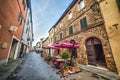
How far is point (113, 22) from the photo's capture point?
5.66m

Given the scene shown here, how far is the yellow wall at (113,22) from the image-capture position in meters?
5.35

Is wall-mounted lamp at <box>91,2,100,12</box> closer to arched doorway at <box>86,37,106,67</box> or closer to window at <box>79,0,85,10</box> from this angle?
window at <box>79,0,85,10</box>

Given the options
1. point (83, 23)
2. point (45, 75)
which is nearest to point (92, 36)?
point (83, 23)

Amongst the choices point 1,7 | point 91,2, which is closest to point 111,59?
point 91,2

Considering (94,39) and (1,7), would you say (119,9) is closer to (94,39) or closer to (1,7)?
(94,39)

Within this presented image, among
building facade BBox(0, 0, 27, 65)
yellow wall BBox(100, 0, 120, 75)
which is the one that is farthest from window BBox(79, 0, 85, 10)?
building facade BBox(0, 0, 27, 65)

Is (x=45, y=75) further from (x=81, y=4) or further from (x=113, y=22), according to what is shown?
(x=81, y=4)

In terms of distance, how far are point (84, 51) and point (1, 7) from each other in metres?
9.10

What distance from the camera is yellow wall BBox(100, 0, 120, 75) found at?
5350 mm

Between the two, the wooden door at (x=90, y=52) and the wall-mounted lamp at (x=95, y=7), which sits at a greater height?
the wall-mounted lamp at (x=95, y=7)

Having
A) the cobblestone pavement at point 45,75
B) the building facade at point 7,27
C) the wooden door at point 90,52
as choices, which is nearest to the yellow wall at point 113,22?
the wooden door at point 90,52

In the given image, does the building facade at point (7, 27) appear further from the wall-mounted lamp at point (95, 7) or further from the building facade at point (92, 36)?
the wall-mounted lamp at point (95, 7)

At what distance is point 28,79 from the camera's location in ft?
15.4

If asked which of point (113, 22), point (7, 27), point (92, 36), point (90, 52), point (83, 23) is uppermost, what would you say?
point (83, 23)
